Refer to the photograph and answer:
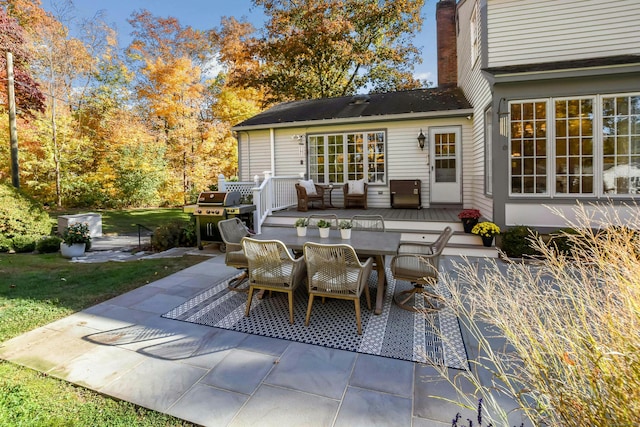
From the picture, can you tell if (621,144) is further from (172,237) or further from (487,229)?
(172,237)

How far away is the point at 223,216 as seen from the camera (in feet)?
24.5

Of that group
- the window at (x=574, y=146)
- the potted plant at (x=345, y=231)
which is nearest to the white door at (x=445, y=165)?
the window at (x=574, y=146)

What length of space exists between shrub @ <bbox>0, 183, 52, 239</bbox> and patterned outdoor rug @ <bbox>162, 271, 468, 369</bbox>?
6884 mm

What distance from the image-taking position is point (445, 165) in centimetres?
916

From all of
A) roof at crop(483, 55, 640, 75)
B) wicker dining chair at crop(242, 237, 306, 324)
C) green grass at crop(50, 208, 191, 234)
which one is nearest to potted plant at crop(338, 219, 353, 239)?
wicker dining chair at crop(242, 237, 306, 324)

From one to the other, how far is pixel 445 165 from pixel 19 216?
10.9m

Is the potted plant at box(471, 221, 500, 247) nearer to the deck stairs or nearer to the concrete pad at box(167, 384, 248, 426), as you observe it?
the deck stairs

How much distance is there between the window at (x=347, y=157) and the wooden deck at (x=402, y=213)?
1.19 m

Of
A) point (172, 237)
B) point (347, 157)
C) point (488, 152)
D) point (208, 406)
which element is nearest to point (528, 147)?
point (488, 152)

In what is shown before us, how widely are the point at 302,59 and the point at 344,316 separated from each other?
15626 mm

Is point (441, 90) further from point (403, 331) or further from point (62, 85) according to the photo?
point (62, 85)

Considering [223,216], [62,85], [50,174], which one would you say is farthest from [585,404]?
[62,85]

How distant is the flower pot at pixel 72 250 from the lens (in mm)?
7688

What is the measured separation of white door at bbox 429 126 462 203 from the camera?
902cm
